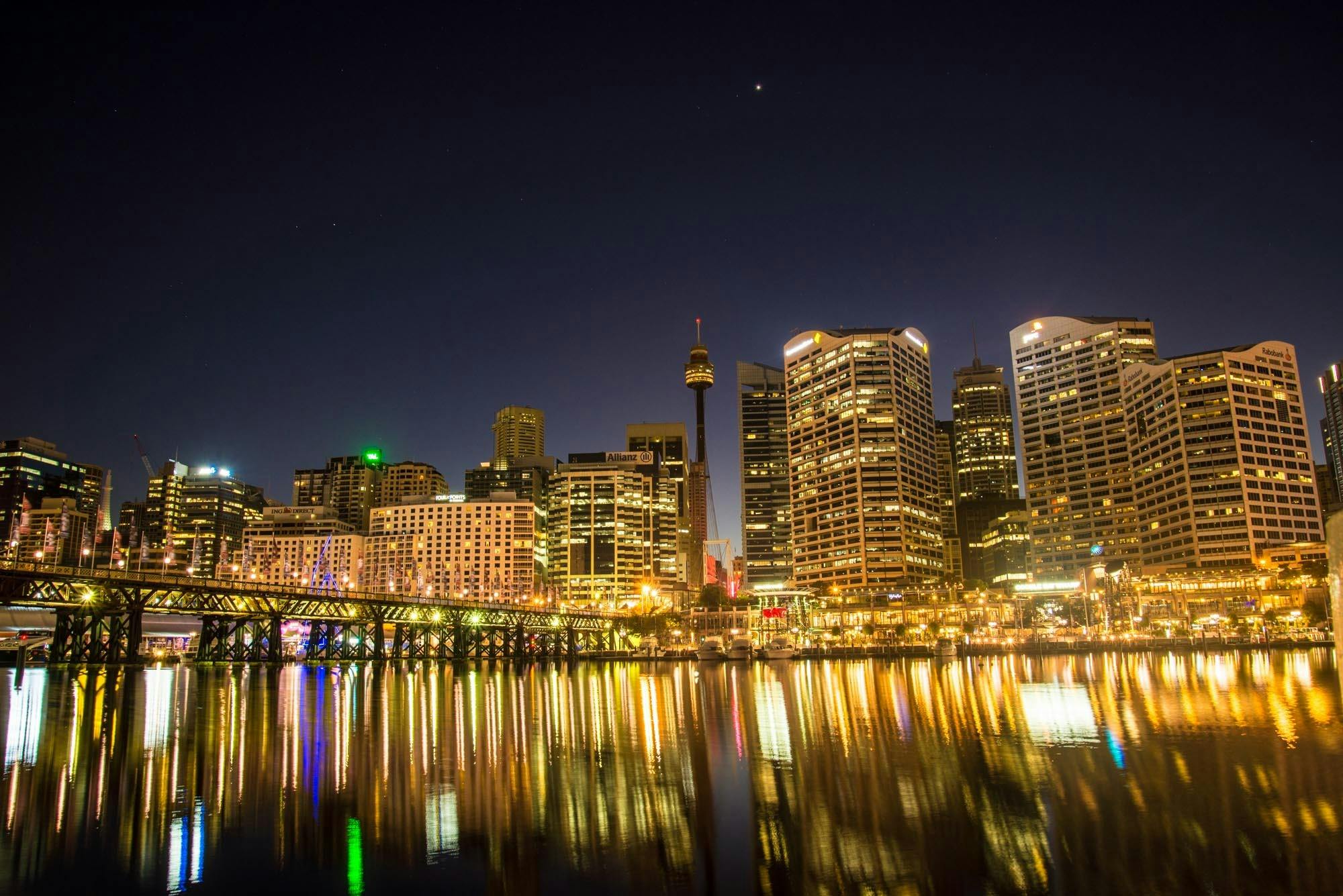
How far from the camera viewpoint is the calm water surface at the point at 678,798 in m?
18.4

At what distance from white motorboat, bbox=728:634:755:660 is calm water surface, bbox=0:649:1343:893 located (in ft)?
350

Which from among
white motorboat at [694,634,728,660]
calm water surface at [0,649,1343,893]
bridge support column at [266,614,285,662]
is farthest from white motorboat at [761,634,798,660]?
calm water surface at [0,649,1343,893]

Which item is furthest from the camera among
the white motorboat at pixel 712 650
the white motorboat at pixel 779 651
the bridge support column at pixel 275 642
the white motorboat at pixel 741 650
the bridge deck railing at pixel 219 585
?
the white motorboat at pixel 779 651

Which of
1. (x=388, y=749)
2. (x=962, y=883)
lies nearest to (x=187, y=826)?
(x=388, y=749)

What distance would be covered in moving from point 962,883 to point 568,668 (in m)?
119

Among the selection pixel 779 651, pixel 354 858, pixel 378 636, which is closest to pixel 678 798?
pixel 354 858

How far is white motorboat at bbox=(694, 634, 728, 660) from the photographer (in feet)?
514

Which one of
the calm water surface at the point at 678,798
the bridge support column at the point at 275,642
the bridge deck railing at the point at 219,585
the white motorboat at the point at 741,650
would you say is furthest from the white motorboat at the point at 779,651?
the calm water surface at the point at 678,798

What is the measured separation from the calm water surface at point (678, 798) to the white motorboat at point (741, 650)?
10675 centimetres

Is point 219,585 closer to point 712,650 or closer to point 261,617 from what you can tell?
point 261,617

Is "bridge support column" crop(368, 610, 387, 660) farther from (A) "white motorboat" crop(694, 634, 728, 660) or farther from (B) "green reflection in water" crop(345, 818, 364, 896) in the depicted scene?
(B) "green reflection in water" crop(345, 818, 364, 896)

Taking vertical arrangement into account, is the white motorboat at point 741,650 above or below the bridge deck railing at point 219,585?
below

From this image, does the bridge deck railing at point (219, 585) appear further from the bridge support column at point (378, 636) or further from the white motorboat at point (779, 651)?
the white motorboat at point (779, 651)

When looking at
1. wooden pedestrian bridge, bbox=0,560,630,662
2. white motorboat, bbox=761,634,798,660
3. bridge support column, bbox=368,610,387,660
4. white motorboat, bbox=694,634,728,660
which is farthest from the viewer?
white motorboat, bbox=761,634,798,660
